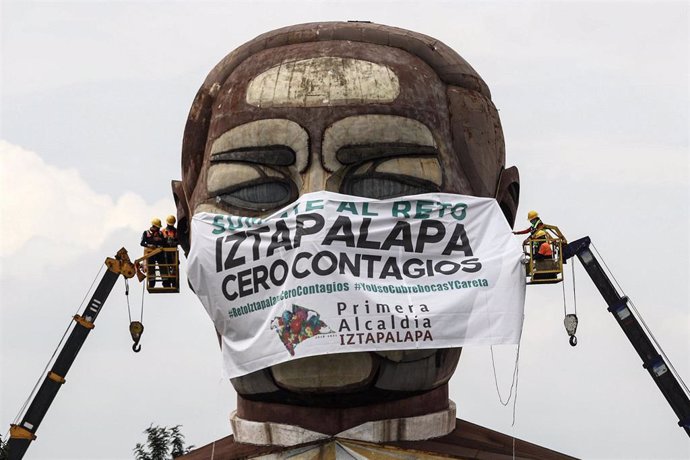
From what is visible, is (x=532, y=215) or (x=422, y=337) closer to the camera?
(x=422, y=337)

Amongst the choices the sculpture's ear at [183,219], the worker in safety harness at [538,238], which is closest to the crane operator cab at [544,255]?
the worker in safety harness at [538,238]

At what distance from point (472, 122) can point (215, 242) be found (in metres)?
4.25

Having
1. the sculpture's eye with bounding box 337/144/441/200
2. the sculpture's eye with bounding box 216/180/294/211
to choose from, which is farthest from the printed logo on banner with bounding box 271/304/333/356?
the sculpture's eye with bounding box 337/144/441/200

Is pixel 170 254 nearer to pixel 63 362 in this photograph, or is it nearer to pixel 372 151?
pixel 63 362

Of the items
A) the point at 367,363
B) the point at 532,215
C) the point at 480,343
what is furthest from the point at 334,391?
the point at 532,215

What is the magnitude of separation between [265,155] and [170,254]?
284 centimetres

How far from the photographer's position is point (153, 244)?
90.0ft

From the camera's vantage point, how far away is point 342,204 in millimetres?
24922

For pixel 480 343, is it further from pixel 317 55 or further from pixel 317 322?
pixel 317 55

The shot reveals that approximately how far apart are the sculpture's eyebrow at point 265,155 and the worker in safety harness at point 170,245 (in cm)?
216

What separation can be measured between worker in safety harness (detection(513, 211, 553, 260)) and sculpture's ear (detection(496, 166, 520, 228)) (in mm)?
1037

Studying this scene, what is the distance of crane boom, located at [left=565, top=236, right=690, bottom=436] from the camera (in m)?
26.0

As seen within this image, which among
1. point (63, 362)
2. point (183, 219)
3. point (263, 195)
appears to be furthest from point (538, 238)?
point (63, 362)

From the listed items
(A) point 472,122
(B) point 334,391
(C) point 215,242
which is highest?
(A) point 472,122
